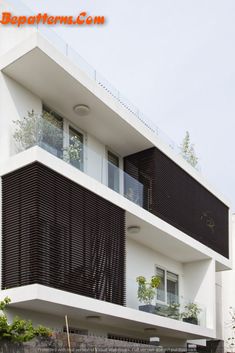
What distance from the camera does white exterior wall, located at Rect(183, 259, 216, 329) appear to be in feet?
72.2

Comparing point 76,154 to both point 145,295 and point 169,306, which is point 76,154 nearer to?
point 145,295

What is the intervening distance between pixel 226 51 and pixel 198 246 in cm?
815

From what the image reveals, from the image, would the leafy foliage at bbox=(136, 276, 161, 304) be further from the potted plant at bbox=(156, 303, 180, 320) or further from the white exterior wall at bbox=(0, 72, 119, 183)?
the white exterior wall at bbox=(0, 72, 119, 183)

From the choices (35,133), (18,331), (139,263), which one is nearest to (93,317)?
(18,331)

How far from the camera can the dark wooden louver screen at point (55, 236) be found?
45.6 feet

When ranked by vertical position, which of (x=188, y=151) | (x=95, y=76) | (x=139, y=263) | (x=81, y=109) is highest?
(x=95, y=76)

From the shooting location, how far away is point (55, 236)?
47.3 feet

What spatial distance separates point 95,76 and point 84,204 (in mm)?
4366

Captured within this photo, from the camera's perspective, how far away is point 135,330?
62.1ft

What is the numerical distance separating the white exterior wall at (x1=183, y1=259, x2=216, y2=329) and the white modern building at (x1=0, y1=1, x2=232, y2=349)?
0.31 feet

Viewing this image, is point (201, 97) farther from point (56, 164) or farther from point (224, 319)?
point (224, 319)

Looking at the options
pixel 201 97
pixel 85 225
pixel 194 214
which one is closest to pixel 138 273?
pixel 194 214

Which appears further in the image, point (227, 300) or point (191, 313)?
point (227, 300)

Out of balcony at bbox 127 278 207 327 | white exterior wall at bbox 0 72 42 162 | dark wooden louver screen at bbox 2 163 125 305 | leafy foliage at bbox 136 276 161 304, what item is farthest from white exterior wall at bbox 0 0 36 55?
leafy foliage at bbox 136 276 161 304
